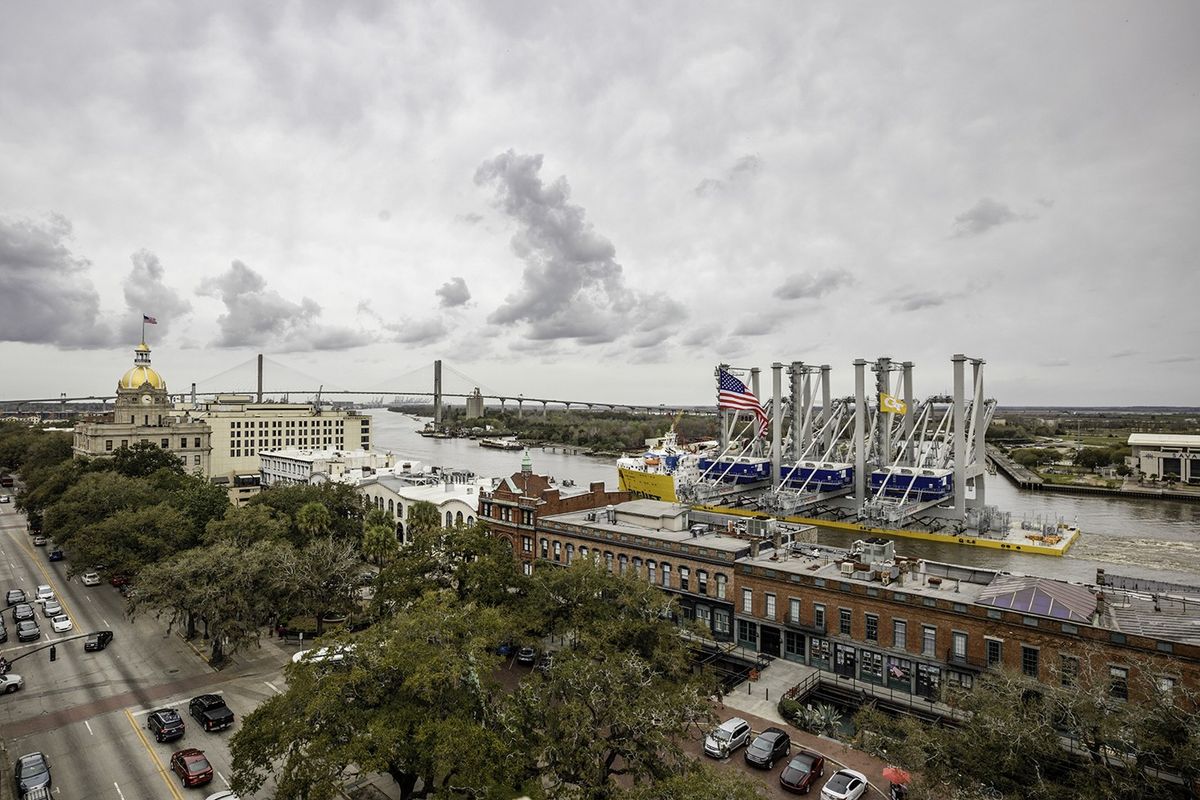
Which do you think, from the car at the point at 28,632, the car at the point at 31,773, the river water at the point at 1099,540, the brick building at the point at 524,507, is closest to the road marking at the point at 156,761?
the car at the point at 31,773

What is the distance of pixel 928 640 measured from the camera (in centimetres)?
2995

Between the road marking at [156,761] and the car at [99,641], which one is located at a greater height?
the car at [99,641]

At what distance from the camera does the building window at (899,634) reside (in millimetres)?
30611

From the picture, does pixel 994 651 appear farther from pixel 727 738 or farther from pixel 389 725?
pixel 389 725

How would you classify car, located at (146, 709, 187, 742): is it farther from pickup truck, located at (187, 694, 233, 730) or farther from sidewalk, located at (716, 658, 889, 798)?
sidewalk, located at (716, 658, 889, 798)

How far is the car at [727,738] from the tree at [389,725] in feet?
28.0

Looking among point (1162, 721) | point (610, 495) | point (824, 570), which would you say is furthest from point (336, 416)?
point (1162, 721)

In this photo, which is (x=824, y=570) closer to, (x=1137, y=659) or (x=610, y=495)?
(x=1137, y=659)

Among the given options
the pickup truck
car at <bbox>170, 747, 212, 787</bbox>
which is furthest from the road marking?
the pickup truck

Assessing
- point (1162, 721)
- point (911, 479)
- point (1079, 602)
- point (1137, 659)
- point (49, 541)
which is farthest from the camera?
point (911, 479)

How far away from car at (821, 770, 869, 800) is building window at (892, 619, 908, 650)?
871 centimetres

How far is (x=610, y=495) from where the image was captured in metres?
54.6

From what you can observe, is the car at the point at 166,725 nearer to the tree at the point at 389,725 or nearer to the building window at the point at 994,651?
the tree at the point at 389,725

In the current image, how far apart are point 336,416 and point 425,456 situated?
52750 millimetres
